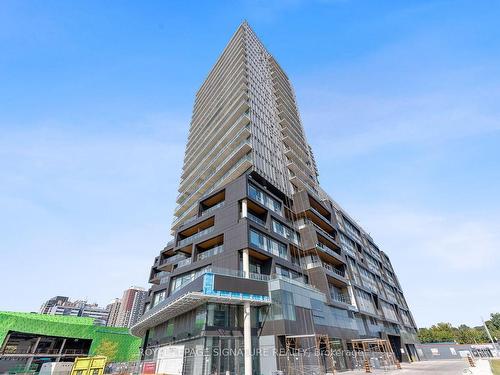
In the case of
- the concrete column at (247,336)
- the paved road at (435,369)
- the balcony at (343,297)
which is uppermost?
the balcony at (343,297)

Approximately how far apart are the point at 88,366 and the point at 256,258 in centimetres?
2223

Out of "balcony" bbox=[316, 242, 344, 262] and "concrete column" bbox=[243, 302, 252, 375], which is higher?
"balcony" bbox=[316, 242, 344, 262]

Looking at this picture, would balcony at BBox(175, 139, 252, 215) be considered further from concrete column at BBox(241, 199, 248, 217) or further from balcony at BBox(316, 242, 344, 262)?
balcony at BBox(316, 242, 344, 262)

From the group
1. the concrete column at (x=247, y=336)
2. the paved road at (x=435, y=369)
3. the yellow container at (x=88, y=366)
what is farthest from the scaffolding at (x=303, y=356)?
the yellow container at (x=88, y=366)

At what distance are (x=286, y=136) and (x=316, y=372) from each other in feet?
156

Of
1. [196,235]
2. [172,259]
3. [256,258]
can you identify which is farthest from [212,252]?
[172,259]

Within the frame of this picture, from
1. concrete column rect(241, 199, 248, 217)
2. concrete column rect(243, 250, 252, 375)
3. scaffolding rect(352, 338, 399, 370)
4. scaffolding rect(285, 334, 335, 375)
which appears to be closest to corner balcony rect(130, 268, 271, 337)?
concrete column rect(243, 250, 252, 375)

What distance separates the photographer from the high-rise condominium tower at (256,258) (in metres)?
27.3

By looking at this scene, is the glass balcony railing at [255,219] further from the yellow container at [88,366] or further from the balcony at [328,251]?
the yellow container at [88,366]

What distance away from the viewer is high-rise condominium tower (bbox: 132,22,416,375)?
27.3 meters

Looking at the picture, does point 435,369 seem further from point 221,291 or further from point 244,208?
point 244,208

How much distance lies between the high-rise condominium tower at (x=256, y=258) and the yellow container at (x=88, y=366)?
374 inches

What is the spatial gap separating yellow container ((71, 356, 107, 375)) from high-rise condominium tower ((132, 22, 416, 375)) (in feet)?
31.1

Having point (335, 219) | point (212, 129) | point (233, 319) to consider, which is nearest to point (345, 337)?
point (233, 319)
